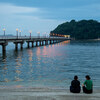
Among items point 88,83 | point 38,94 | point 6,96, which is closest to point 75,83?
point 88,83

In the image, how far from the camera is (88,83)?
519 inches

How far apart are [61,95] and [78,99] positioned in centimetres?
115

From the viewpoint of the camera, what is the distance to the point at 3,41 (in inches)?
2862

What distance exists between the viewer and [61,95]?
478 inches

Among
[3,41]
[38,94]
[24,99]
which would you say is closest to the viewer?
[24,99]

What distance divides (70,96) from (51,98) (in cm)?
126

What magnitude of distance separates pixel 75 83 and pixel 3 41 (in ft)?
207

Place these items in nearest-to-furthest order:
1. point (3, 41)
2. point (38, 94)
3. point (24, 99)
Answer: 1. point (24, 99)
2. point (38, 94)
3. point (3, 41)

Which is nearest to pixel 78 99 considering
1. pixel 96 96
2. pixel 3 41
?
pixel 96 96

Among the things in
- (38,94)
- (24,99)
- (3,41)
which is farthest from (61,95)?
(3,41)

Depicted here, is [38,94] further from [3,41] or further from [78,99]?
[3,41]

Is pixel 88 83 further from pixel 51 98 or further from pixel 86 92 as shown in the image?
pixel 51 98

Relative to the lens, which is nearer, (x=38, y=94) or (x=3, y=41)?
(x=38, y=94)

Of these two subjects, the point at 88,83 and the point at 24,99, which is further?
the point at 88,83
